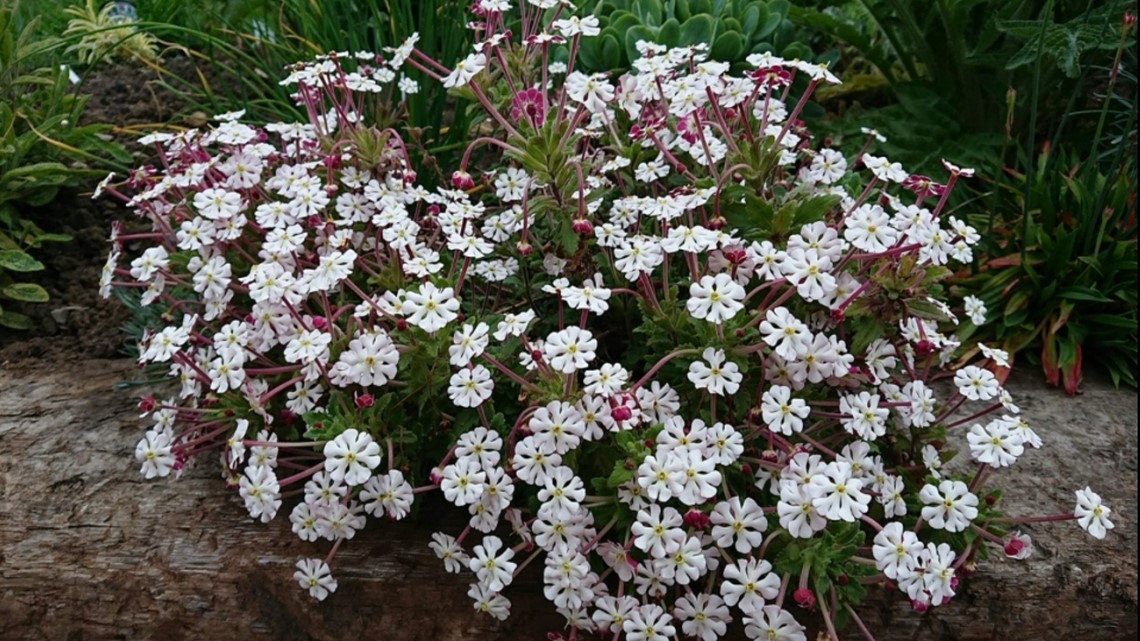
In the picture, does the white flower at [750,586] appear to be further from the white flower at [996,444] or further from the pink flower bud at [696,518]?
the white flower at [996,444]

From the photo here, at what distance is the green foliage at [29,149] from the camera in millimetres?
2240

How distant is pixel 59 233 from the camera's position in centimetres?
245

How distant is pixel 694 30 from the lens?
2.40 meters

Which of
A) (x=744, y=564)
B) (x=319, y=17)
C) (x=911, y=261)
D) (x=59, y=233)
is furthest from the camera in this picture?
(x=319, y=17)

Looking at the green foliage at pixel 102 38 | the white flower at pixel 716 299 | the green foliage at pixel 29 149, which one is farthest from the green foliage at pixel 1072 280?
the green foliage at pixel 102 38

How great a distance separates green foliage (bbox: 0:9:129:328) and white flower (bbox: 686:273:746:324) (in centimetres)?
168

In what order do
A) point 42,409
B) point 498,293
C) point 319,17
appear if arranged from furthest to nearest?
point 319,17, point 42,409, point 498,293

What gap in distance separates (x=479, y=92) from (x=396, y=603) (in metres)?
0.92

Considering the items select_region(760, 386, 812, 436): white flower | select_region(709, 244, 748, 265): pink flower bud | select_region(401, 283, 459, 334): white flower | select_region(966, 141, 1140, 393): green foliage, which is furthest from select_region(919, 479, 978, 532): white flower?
select_region(966, 141, 1140, 393): green foliage

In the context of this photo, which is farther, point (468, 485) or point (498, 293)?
point (498, 293)

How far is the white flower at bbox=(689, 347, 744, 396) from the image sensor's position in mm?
1409

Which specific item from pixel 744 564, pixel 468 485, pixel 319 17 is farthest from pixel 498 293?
pixel 319 17

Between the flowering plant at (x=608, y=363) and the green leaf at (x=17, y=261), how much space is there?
1.65ft

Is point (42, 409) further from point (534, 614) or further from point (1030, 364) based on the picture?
point (1030, 364)
